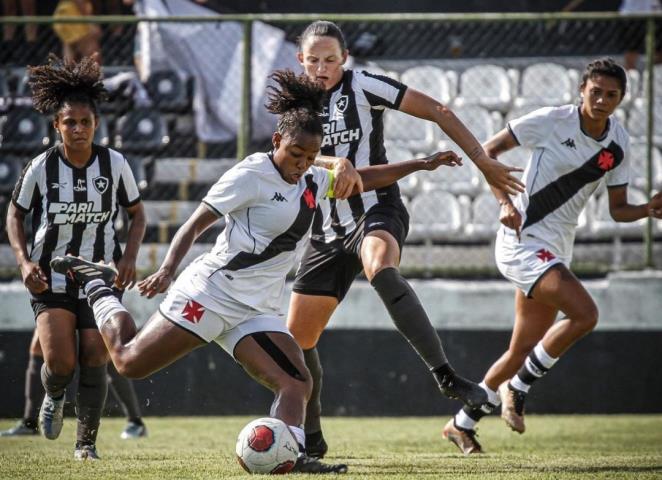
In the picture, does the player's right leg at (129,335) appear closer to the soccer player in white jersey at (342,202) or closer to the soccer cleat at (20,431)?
the soccer player in white jersey at (342,202)

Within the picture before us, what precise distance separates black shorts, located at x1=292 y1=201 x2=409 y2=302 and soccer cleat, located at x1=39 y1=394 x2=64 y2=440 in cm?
162

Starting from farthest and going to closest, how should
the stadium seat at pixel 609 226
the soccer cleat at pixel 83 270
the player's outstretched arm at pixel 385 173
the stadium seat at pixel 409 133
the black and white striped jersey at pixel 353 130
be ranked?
the stadium seat at pixel 409 133 < the stadium seat at pixel 609 226 < the black and white striped jersey at pixel 353 130 < the soccer cleat at pixel 83 270 < the player's outstretched arm at pixel 385 173

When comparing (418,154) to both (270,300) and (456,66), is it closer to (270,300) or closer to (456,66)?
(456,66)

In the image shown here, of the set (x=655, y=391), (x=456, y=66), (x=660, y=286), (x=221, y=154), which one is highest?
(x=456, y=66)

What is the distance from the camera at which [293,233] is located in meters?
5.61

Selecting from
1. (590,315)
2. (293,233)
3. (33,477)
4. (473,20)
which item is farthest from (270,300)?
(473,20)

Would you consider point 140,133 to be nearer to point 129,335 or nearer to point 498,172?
point 129,335

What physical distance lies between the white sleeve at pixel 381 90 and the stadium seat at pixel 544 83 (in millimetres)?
5079

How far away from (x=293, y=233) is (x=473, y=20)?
489 centimetres

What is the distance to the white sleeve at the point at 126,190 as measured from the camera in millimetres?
6824

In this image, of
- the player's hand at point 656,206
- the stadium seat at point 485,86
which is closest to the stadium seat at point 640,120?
the stadium seat at point 485,86

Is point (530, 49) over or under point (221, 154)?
over

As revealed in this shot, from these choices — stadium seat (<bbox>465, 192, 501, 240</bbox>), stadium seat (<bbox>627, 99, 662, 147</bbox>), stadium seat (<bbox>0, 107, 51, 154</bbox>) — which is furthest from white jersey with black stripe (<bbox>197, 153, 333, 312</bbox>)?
stadium seat (<bbox>627, 99, 662, 147</bbox>)

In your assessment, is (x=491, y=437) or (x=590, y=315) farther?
(x=491, y=437)
